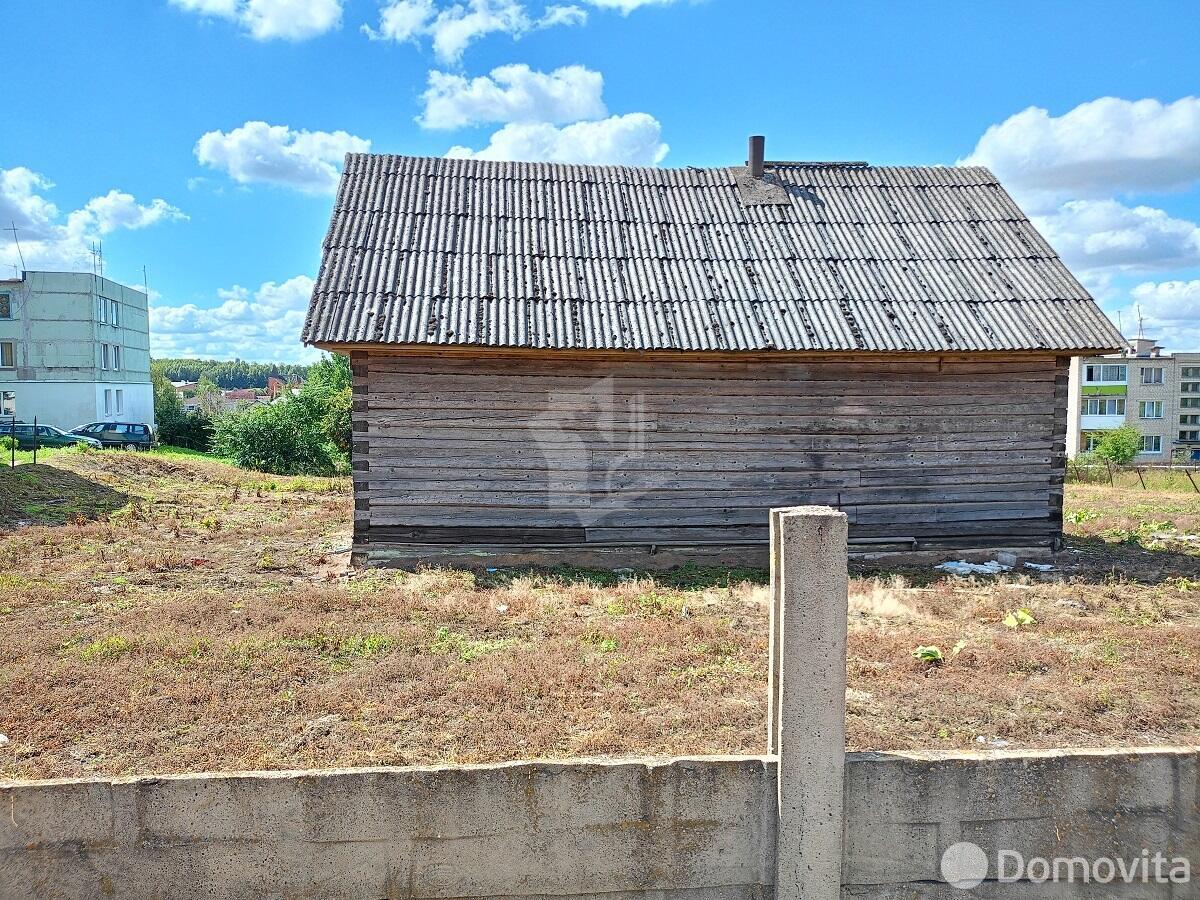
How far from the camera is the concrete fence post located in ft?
11.6

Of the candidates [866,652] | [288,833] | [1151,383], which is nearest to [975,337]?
[866,652]

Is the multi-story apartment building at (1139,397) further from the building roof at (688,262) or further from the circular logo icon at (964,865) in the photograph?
the circular logo icon at (964,865)

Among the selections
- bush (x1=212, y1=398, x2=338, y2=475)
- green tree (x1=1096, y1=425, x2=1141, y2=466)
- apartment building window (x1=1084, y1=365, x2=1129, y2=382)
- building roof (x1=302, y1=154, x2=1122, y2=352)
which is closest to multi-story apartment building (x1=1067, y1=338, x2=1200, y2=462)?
apartment building window (x1=1084, y1=365, x2=1129, y2=382)

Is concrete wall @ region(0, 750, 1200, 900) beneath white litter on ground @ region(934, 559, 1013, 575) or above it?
above

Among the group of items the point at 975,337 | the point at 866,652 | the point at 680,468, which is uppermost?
the point at 975,337

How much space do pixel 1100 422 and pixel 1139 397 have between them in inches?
278

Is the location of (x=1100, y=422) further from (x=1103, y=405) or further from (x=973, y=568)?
(x=973, y=568)

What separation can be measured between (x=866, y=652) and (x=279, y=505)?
1321 centimetres

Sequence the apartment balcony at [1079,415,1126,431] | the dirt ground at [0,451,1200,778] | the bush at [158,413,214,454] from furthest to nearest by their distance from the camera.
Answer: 1. the apartment balcony at [1079,415,1126,431]
2. the bush at [158,413,214,454]
3. the dirt ground at [0,451,1200,778]

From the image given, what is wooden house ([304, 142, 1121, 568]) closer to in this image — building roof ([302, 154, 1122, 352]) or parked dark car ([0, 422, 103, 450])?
building roof ([302, 154, 1122, 352])

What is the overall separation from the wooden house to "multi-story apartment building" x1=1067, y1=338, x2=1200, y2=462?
174ft

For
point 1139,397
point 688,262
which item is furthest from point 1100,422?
point 688,262

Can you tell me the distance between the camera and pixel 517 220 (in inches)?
494

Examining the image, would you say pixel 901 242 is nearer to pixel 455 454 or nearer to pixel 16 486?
pixel 455 454
